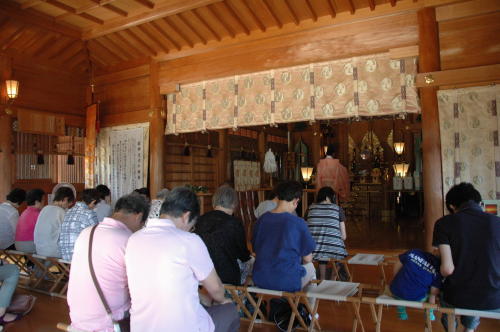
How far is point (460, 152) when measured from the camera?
4598 mm

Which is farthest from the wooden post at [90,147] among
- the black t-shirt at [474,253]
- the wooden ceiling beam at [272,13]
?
the black t-shirt at [474,253]

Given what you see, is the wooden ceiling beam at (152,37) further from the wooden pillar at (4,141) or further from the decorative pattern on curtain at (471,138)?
the decorative pattern on curtain at (471,138)

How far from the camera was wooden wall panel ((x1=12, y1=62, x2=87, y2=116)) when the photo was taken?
6984 mm

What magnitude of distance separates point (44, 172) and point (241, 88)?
4019mm

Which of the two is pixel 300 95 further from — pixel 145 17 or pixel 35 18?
pixel 35 18

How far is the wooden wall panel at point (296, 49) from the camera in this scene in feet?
16.4

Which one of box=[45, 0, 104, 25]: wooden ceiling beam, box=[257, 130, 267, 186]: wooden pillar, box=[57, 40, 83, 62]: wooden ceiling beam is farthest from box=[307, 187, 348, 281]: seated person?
box=[257, 130, 267, 186]: wooden pillar

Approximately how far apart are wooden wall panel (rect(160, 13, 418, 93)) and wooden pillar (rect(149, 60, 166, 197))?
0.15 m

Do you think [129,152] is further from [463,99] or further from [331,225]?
[463,99]

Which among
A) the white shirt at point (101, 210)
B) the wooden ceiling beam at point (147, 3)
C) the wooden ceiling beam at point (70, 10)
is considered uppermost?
the wooden ceiling beam at point (70, 10)

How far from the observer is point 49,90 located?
738 cm

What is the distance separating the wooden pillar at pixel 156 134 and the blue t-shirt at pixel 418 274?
486cm

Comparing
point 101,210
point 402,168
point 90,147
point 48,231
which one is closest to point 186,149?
point 90,147

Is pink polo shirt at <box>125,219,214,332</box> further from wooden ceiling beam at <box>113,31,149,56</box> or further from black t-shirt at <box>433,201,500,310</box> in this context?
wooden ceiling beam at <box>113,31,149,56</box>
